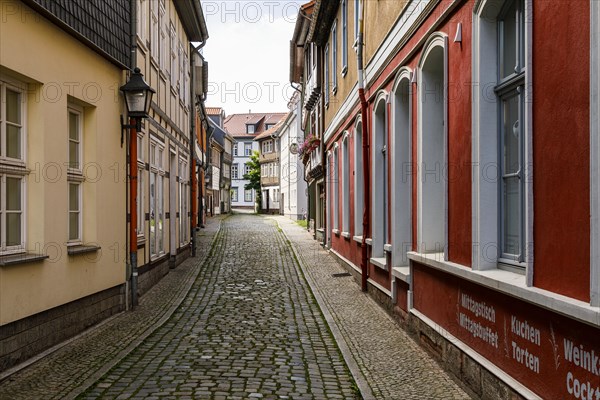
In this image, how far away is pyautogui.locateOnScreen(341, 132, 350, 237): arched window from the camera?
53.2 ft

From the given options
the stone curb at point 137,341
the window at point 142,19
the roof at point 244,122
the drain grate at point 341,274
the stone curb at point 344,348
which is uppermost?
the roof at point 244,122

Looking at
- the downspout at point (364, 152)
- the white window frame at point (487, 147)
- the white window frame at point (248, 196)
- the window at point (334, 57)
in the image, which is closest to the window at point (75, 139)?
the downspout at point (364, 152)

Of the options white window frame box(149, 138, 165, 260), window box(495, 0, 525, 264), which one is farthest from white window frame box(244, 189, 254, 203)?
window box(495, 0, 525, 264)

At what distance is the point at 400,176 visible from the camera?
33.0ft

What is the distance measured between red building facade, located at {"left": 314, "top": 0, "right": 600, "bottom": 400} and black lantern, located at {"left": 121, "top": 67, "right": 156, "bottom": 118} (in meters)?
3.51

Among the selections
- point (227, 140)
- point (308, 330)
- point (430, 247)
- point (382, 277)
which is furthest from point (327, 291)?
point (227, 140)

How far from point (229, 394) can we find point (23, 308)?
238cm

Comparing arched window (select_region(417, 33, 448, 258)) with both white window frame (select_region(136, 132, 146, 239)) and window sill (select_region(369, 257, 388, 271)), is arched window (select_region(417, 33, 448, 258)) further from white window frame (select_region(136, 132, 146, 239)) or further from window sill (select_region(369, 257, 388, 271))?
white window frame (select_region(136, 132, 146, 239))

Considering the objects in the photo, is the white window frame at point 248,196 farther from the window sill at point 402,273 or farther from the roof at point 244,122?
the window sill at point 402,273

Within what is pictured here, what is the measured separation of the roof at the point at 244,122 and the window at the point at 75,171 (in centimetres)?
7925

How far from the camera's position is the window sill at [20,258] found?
6.67 m

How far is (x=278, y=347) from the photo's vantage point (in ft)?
26.9

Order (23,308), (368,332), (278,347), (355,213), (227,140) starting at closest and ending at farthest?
(23,308) → (278,347) → (368,332) → (355,213) → (227,140)

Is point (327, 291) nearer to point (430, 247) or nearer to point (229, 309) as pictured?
point (229, 309)
